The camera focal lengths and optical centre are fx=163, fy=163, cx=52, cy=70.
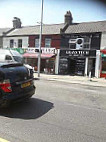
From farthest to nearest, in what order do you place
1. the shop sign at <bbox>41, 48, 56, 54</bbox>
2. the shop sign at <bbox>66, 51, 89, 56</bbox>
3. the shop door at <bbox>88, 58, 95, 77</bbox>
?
the shop sign at <bbox>41, 48, 56, 54</bbox> < the shop door at <bbox>88, 58, 95, 77</bbox> < the shop sign at <bbox>66, 51, 89, 56</bbox>

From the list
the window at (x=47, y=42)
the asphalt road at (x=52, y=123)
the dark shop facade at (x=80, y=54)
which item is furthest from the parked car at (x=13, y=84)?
the window at (x=47, y=42)

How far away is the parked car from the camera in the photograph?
5043mm

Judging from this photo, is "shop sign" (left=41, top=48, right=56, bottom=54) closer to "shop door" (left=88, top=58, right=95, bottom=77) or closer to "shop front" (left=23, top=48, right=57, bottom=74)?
"shop front" (left=23, top=48, right=57, bottom=74)

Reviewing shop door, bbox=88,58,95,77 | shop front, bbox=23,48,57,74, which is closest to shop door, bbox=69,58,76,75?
shop door, bbox=88,58,95,77

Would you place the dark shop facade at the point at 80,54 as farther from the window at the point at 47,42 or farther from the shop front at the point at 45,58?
the window at the point at 47,42

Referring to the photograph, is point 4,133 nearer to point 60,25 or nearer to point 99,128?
point 99,128

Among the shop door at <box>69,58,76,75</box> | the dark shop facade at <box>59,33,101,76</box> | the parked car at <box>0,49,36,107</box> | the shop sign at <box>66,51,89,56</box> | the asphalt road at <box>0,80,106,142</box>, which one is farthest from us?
the shop door at <box>69,58,76,75</box>

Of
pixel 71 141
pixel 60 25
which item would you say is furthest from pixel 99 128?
pixel 60 25

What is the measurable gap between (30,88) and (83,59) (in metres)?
14.9

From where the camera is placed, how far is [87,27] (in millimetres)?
20922

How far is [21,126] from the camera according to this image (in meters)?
4.16

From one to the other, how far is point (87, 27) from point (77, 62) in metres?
4.73

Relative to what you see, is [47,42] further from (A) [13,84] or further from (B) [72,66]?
(A) [13,84]

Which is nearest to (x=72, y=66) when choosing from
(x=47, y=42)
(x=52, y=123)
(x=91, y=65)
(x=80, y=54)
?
(x=80, y=54)
